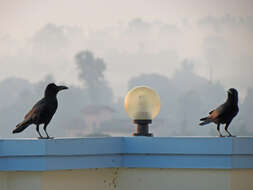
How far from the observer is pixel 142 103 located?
6.31 m

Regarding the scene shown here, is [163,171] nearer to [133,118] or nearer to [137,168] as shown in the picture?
[137,168]

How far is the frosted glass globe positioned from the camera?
6.30 meters

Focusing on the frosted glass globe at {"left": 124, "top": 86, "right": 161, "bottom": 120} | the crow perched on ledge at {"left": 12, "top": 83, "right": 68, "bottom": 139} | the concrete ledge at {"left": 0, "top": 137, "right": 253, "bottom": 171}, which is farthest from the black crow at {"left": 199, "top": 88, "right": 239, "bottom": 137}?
→ the crow perched on ledge at {"left": 12, "top": 83, "right": 68, "bottom": 139}

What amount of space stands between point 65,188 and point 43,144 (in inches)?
21.4

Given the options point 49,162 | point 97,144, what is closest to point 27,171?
point 49,162

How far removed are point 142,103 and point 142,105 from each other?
0.08 feet

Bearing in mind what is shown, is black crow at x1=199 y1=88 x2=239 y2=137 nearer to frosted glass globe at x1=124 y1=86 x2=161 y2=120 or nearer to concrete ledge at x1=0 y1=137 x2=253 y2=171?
concrete ledge at x1=0 y1=137 x2=253 y2=171

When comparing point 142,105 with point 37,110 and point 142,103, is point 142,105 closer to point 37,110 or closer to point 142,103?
point 142,103

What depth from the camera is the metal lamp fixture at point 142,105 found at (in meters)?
6.29

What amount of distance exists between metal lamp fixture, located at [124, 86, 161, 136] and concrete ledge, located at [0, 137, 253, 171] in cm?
52

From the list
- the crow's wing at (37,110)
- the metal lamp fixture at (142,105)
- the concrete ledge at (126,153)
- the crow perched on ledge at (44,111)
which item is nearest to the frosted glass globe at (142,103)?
the metal lamp fixture at (142,105)

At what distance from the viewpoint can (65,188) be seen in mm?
5500

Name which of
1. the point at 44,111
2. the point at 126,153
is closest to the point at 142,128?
the point at 126,153

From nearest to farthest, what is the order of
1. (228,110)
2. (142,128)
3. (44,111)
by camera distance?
(44,111), (228,110), (142,128)
